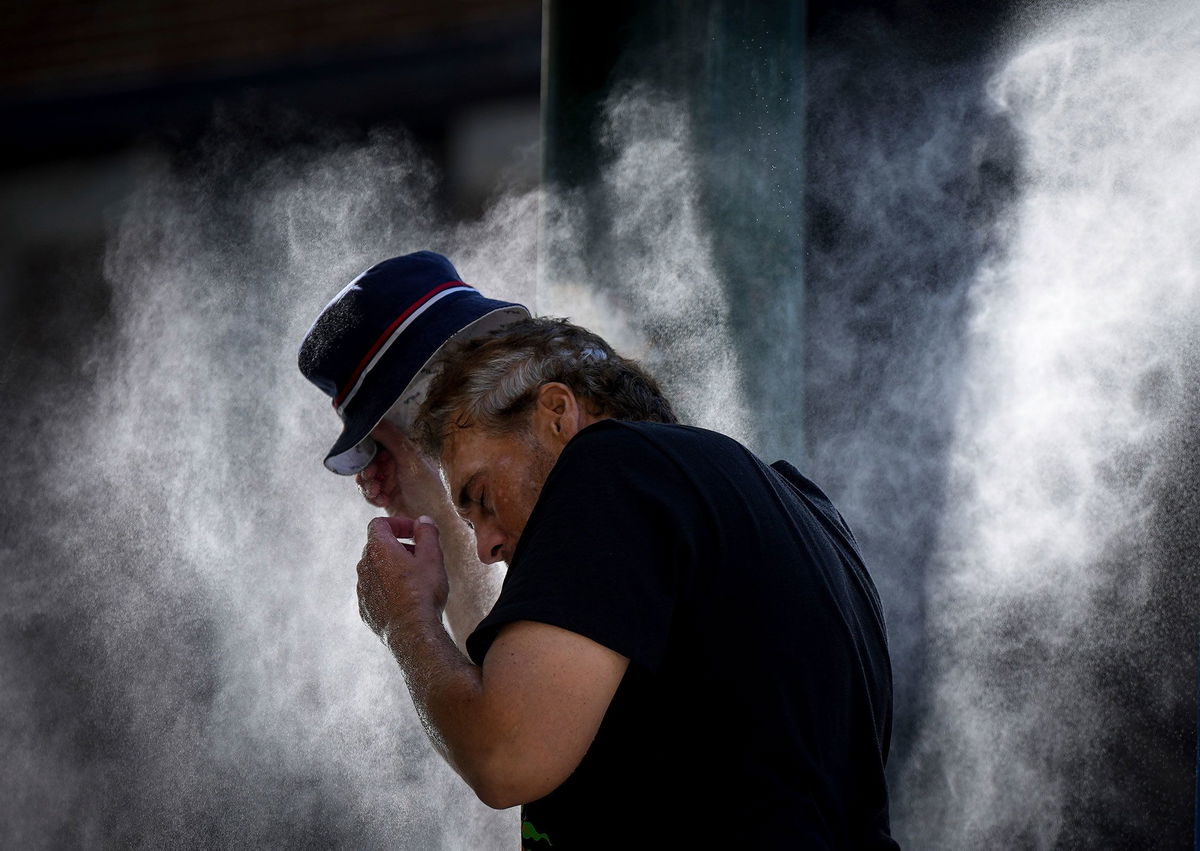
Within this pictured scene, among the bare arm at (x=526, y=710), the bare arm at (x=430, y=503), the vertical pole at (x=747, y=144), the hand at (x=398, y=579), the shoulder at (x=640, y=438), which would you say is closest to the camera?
the bare arm at (x=526, y=710)

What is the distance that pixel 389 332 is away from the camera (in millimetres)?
1858

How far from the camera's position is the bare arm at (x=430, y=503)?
6.89 ft

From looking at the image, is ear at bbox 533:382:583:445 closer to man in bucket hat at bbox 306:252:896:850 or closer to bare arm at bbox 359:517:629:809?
man in bucket hat at bbox 306:252:896:850

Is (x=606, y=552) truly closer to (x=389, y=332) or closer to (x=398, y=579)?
(x=398, y=579)

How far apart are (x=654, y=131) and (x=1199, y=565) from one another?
1023 mm

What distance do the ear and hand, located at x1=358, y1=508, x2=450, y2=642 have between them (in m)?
0.23

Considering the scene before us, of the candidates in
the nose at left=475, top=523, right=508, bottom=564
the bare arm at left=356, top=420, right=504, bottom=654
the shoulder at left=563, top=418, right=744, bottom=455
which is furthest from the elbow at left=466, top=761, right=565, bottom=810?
the bare arm at left=356, top=420, right=504, bottom=654

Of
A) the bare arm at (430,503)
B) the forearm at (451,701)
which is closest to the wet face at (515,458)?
the forearm at (451,701)

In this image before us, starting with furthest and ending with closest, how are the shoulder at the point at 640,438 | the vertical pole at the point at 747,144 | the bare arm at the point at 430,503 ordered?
the bare arm at the point at 430,503, the vertical pole at the point at 747,144, the shoulder at the point at 640,438

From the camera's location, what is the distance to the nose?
1.44 m

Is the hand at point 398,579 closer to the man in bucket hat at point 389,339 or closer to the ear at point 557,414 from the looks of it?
the ear at point 557,414

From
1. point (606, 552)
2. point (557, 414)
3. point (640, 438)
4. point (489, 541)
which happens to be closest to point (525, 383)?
point (557, 414)

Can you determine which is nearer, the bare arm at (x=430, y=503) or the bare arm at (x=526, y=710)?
the bare arm at (x=526, y=710)

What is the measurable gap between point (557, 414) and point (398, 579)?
0.28 metres
